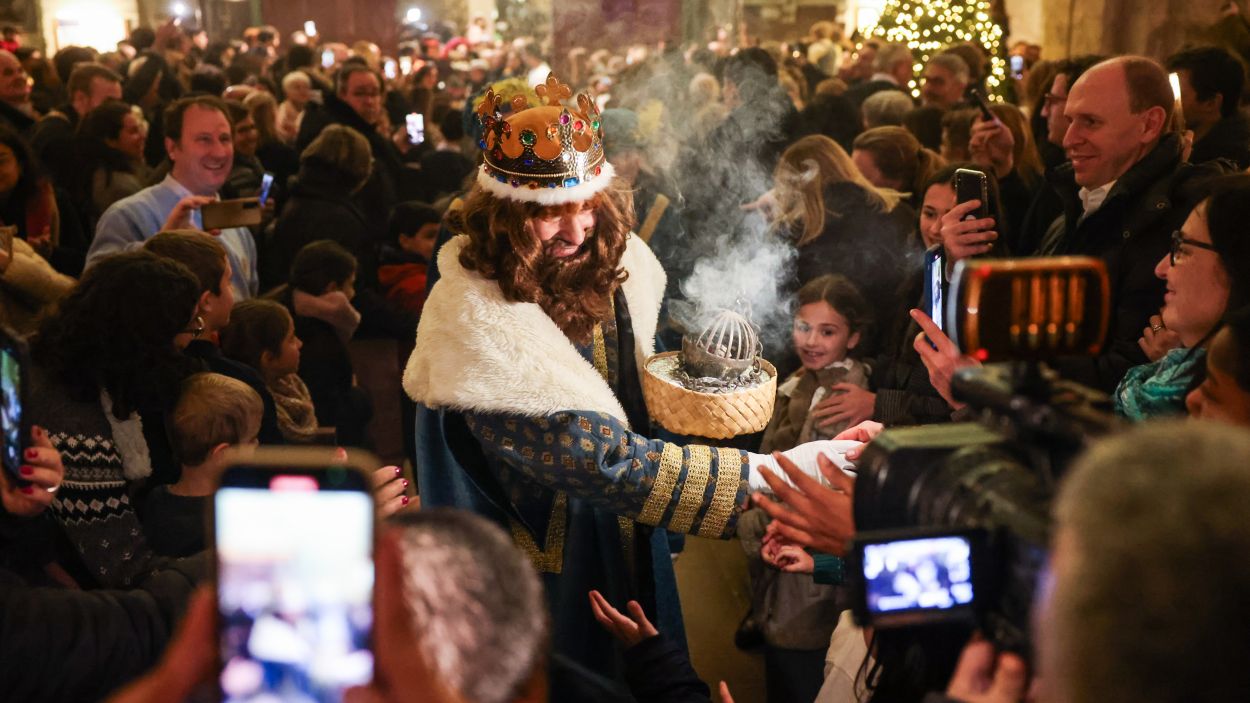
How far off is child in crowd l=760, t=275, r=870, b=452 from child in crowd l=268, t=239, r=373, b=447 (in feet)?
5.87

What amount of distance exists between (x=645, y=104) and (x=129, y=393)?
19.1 ft

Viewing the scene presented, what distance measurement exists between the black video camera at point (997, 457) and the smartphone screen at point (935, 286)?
141cm

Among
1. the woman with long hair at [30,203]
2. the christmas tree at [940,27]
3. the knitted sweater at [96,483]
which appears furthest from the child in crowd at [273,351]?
the christmas tree at [940,27]

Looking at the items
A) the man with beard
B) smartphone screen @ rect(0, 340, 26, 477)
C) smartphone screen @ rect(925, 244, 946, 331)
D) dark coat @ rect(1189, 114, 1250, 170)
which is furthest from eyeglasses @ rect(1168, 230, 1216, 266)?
dark coat @ rect(1189, 114, 1250, 170)

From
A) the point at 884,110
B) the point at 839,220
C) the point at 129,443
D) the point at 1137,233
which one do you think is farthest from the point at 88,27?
the point at 1137,233

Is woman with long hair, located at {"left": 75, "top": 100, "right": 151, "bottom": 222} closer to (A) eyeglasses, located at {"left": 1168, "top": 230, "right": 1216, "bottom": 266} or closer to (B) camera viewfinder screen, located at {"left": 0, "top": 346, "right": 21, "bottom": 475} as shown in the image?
(B) camera viewfinder screen, located at {"left": 0, "top": 346, "right": 21, "bottom": 475}

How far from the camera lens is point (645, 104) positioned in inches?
313

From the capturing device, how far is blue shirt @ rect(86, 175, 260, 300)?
427 centimetres

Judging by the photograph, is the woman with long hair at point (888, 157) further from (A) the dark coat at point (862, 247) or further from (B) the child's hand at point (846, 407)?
(B) the child's hand at point (846, 407)

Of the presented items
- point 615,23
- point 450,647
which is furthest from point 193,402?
point 615,23

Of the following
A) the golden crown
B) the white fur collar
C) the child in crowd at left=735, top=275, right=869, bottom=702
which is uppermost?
the golden crown

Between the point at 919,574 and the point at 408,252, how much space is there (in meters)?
4.59

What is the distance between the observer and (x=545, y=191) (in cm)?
254

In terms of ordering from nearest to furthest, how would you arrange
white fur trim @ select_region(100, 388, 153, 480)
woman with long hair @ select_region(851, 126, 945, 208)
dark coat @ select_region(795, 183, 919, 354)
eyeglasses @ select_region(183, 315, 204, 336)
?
white fur trim @ select_region(100, 388, 153, 480) < eyeglasses @ select_region(183, 315, 204, 336) < dark coat @ select_region(795, 183, 919, 354) < woman with long hair @ select_region(851, 126, 945, 208)
